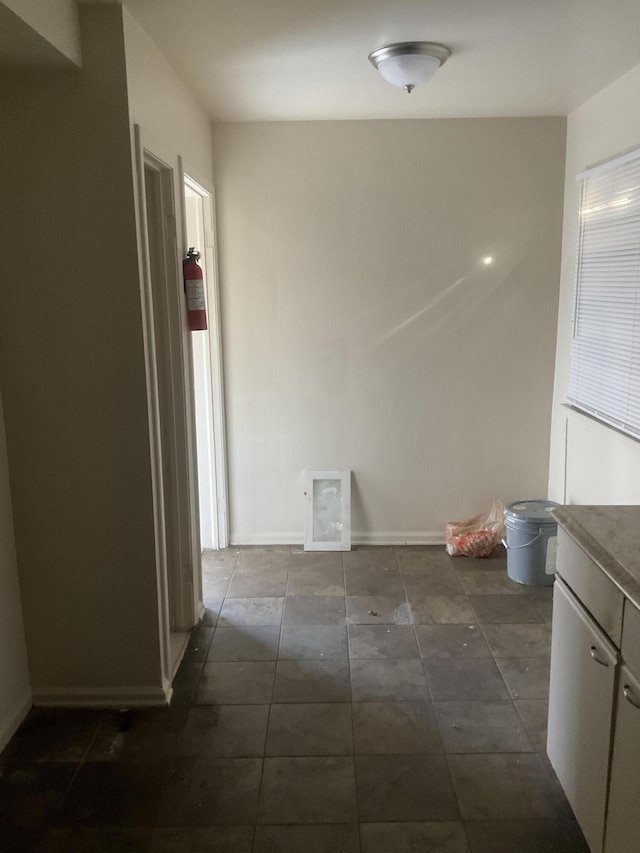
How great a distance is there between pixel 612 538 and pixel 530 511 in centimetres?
192

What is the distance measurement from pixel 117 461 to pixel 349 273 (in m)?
1.92

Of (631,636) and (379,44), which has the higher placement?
(379,44)

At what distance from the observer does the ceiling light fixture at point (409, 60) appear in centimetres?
247

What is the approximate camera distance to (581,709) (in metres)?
1.79

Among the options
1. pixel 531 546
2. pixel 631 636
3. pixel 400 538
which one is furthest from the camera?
pixel 400 538

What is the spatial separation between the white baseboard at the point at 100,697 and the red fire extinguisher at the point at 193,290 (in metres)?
1.48

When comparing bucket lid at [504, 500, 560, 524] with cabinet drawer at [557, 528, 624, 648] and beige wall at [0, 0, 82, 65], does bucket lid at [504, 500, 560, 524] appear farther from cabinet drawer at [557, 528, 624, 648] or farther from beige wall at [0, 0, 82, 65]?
beige wall at [0, 0, 82, 65]

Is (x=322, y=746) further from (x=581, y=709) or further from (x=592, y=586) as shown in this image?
(x=592, y=586)

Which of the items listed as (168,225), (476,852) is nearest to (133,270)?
(168,225)

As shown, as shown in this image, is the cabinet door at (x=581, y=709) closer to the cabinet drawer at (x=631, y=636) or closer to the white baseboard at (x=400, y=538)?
the cabinet drawer at (x=631, y=636)

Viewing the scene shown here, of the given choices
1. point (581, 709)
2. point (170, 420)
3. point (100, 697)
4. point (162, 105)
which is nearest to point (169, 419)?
point (170, 420)

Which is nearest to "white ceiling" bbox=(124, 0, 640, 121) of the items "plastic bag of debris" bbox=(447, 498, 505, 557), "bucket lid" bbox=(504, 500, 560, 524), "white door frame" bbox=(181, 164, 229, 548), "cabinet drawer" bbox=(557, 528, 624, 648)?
"white door frame" bbox=(181, 164, 229, 548)

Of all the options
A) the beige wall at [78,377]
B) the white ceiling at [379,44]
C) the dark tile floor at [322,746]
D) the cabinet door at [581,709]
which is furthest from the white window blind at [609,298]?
the beige wall at [78,377]

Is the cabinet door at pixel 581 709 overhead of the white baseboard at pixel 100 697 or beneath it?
overhead
